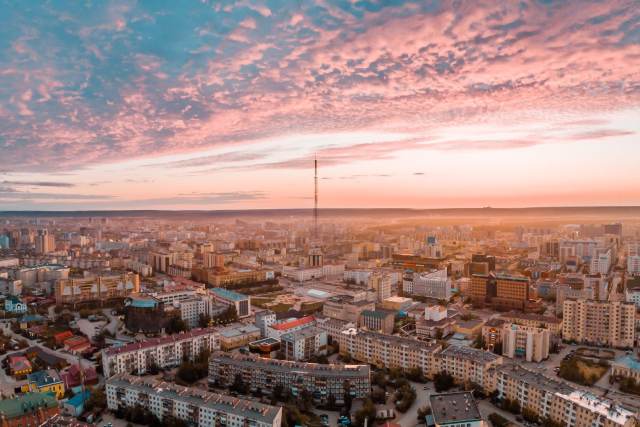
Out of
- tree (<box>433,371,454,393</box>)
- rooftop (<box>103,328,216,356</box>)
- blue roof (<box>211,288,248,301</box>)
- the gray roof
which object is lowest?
tree (<box>433,371,454,393</box>)

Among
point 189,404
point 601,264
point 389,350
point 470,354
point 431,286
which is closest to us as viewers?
point 189,404

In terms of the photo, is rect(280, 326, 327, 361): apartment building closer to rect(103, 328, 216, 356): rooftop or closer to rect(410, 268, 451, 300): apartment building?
rect(103, 328, 216, 356): rooftop

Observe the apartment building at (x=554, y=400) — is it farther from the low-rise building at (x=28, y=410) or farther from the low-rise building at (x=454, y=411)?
the low-rise building at (x=28, y=410)

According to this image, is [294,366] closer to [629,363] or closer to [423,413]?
[423,413]

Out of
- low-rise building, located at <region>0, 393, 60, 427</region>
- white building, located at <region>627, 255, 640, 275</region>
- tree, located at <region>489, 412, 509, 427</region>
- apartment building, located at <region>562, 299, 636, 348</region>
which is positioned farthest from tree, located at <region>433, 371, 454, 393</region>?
white building, located at <region>627, 255, 640, 275</region>

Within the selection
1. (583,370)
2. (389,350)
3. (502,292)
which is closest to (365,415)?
(389,350)
